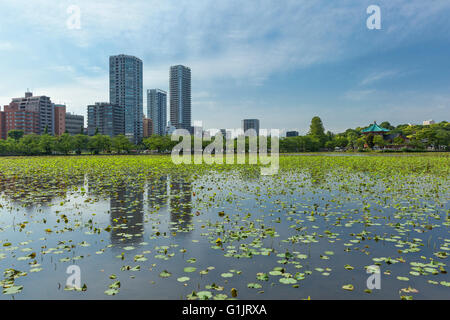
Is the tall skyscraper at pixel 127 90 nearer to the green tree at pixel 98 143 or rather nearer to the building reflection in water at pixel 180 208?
the green tree at pixel 98 143

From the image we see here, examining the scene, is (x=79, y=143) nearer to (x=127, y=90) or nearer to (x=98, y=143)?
(x=98, y=143)

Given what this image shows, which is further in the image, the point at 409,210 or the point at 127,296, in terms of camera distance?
the point at 409,210

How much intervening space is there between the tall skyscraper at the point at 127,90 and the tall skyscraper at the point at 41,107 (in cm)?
4830

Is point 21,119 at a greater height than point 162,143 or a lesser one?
greater

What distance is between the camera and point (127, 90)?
19062 centimetres

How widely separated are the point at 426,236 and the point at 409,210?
10.1 feet

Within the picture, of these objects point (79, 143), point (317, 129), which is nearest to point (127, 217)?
point (79, 143)

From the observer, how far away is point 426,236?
706 cm

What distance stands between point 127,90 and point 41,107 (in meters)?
61.0

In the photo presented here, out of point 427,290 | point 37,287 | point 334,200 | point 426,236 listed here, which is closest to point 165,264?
point 37,287

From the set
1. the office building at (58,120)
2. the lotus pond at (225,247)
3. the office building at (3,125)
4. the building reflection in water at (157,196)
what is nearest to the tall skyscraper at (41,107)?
the office building at (58,120)

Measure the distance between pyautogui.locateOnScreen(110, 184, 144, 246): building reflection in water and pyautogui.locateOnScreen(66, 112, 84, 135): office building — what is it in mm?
167343
